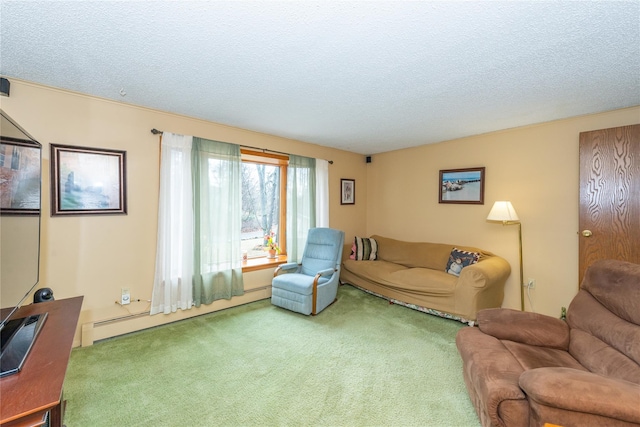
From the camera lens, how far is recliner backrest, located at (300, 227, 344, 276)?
Result: 149 inches

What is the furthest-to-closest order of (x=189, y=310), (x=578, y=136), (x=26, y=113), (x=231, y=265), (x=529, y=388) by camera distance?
(x=231, y=265)
(x=189, y=310)
(x=578, y=136)
(x=26, y=113)
(x=529, y=388)

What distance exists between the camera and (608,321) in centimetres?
175

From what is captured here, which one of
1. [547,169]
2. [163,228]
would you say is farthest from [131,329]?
[547,169]

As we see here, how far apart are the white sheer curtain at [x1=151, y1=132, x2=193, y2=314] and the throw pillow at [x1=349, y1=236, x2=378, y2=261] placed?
2529mm

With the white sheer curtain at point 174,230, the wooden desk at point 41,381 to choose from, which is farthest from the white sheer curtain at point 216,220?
the wooden desk at point 41,381

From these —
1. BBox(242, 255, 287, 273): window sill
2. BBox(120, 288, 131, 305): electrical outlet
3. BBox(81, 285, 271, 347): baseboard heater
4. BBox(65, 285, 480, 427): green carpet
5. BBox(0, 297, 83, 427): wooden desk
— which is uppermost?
BBox(0, 297, 83, 427): wooden desk

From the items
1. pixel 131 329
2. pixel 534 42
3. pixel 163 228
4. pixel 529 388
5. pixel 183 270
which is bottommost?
pixel 131 329

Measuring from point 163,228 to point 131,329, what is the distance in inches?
42.8

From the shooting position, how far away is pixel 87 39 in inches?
63.9

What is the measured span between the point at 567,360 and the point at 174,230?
358 centimetres

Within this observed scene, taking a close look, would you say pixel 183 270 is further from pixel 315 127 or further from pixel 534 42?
pixel 534 42

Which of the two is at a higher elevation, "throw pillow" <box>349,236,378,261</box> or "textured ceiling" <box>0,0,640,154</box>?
"textured ceiling" <box>0,0,640,154</box>

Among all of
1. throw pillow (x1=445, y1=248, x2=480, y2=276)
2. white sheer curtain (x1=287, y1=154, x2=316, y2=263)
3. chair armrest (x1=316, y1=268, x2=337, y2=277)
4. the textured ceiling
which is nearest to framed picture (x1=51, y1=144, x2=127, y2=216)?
the textured ceiling

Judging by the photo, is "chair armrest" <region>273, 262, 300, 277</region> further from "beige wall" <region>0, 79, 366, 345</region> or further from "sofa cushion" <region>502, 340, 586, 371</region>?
"sofa cushion" <region>502, 340, 586, 371</region>
